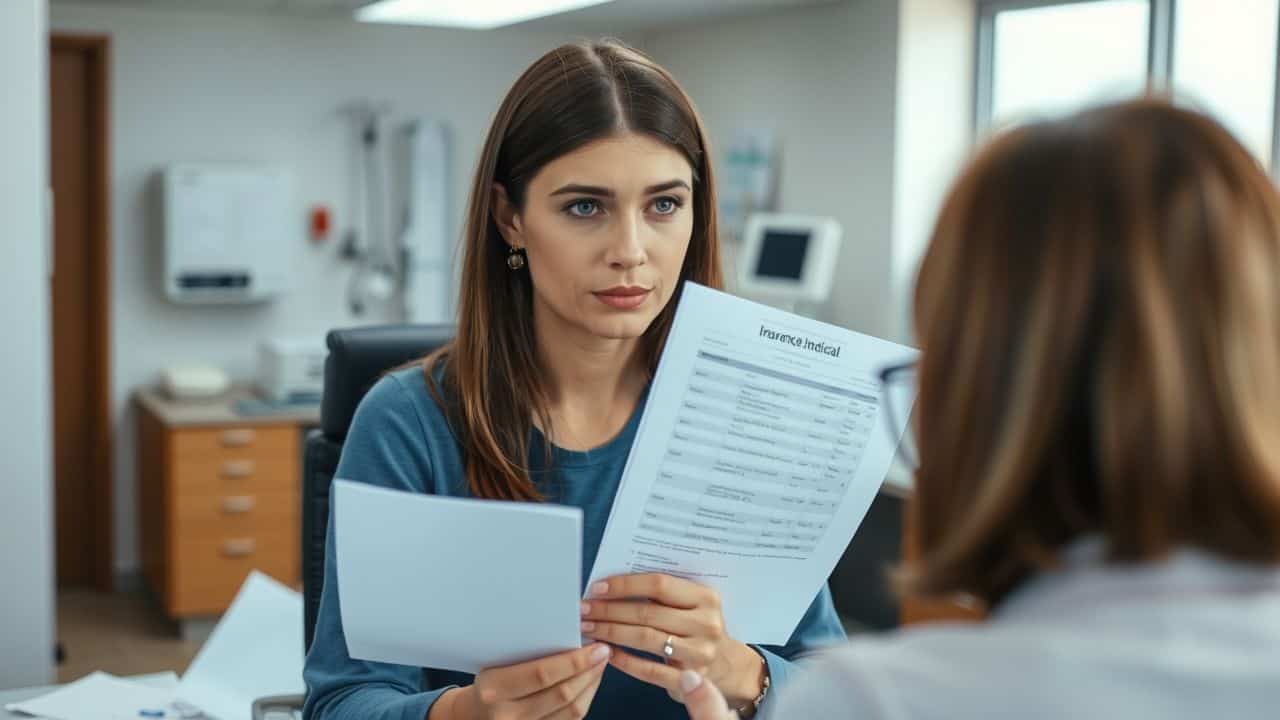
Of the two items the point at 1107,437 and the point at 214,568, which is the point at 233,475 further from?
the point at 1107,437

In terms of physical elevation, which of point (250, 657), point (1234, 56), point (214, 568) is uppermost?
point (1234, 56)

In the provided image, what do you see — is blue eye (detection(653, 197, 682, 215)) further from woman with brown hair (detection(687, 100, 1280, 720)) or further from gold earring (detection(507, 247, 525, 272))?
woman with brown hair (detection(687, 100, 1280, 720))

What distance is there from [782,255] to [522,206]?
3.40 m

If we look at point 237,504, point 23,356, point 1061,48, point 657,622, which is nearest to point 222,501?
point 237,504

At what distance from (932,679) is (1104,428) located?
15 cm

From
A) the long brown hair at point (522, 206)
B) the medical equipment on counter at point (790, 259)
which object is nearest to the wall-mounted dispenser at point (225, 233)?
the medical equipment on counter at point (790, 259)

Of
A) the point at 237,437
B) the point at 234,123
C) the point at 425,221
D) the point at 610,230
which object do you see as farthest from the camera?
the point at 425,221

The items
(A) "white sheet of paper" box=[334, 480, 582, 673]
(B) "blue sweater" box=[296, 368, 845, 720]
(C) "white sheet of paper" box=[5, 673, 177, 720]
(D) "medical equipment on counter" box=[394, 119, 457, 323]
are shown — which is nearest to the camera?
(A) "white sheet of paper" box=[334, 480, 582, 673]

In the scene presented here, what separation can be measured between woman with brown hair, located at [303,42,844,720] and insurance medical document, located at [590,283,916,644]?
2.8 inches

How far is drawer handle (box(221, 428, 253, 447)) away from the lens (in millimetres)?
4652

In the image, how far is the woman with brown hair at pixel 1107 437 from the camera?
25.9 inches

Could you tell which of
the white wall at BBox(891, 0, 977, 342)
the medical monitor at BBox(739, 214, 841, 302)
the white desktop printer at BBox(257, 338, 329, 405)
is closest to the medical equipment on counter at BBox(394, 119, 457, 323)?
the white desktop printer at BBox(257, 338, 329, 405)

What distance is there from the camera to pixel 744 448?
1206mm

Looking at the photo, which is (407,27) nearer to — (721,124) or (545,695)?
(721,124)
